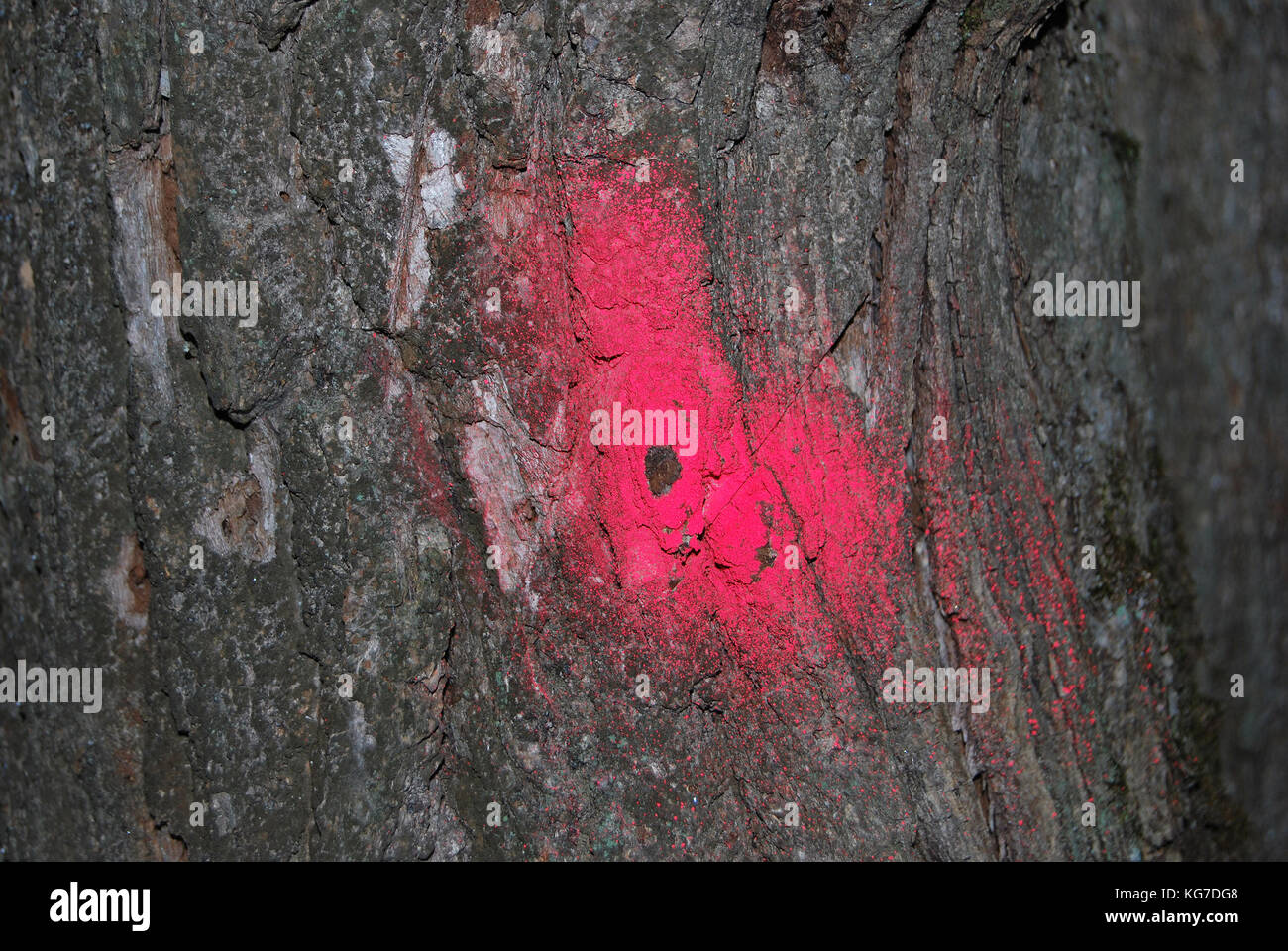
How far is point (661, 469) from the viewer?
1.86 meters

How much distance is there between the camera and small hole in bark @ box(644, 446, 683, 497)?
1856 mm

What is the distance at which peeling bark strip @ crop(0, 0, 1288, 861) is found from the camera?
180 cm

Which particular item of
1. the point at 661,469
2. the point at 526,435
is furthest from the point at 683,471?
the point at 526,435

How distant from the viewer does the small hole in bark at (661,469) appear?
1.86m

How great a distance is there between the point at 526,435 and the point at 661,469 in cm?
28

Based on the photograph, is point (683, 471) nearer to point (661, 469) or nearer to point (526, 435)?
point (661, 469)

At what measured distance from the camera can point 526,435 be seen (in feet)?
6.17

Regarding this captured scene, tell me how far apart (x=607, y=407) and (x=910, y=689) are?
817 mm

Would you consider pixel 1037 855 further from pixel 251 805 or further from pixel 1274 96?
pixel 1274 96

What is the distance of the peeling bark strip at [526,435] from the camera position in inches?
71.1
